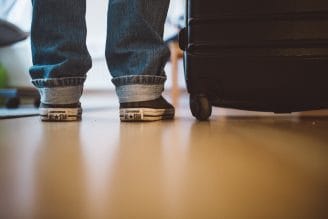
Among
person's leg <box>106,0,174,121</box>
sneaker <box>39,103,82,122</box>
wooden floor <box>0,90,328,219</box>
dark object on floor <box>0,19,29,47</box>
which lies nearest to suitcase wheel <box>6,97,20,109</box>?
dark object on floor <box>0,19,29,47</box>

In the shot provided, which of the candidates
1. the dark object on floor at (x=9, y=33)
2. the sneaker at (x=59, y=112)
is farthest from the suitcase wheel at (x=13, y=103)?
the sneaker at (x=59, y=112)

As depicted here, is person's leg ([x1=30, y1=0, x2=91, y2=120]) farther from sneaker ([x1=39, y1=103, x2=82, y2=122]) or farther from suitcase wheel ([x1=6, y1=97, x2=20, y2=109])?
suitcase wheel ([x1=6, y1=97, x2=20, y2=109])

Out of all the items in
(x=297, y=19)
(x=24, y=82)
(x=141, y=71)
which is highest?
(x=297, y=19)

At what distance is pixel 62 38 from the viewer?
929 millimetres

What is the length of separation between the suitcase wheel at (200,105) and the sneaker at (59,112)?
0.31m

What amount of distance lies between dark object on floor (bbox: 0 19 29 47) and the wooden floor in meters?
1.42

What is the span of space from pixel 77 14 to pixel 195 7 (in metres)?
0.29

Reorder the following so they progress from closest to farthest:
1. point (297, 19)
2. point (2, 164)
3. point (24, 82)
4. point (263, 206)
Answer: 1. point (263, 206)
2. point (2, 164)
3. point (297, 19)
4. point (24, 82)

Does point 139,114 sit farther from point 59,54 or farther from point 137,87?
point 59,54

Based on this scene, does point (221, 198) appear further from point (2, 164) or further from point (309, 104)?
point (309, 104)

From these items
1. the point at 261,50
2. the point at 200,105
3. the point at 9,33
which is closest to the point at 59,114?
the point at 200,105

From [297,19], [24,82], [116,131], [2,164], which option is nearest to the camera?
[2,164]

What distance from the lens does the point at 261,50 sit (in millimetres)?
962

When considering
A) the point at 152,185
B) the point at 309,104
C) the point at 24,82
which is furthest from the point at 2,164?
the point at 24,82
